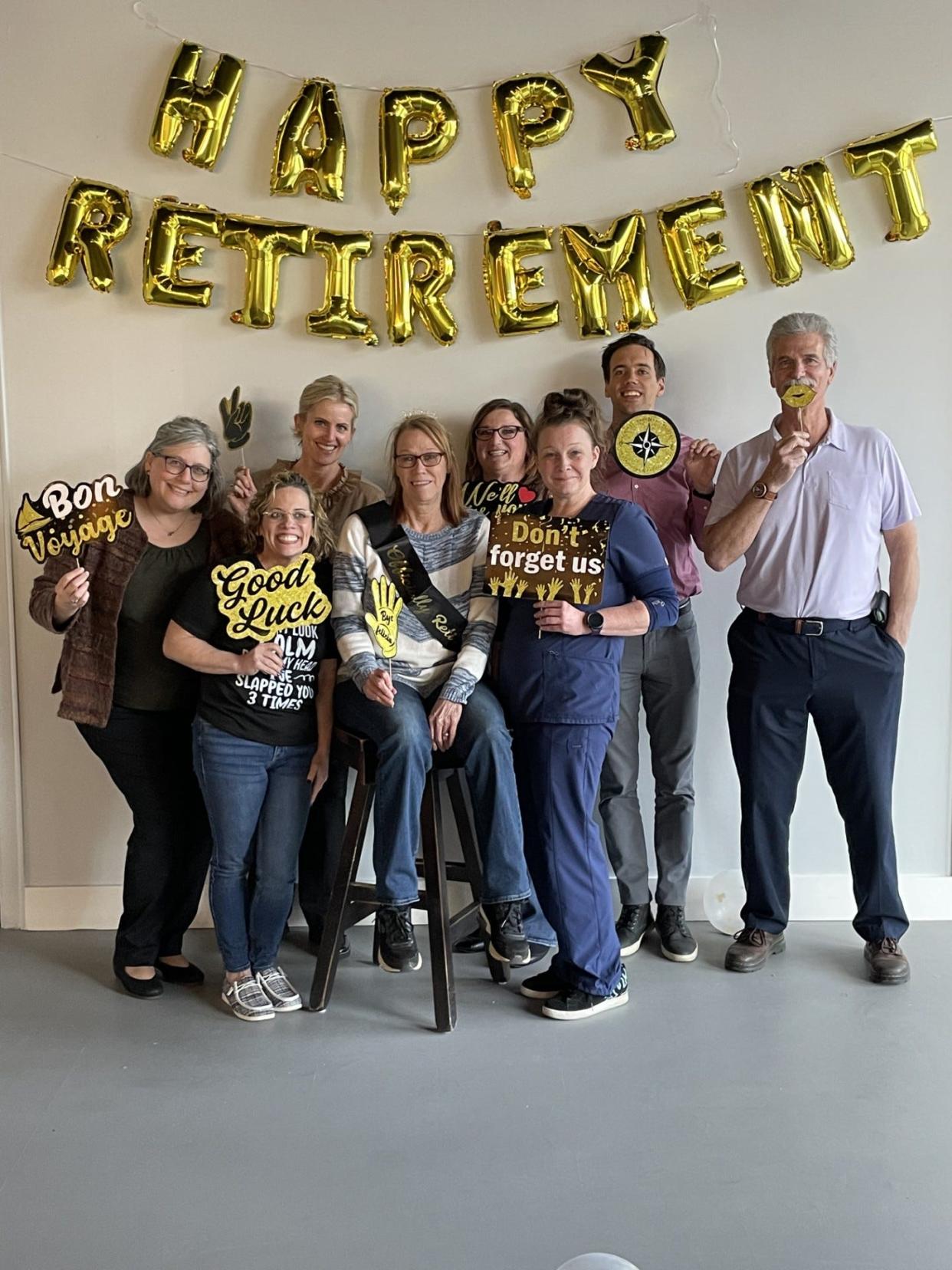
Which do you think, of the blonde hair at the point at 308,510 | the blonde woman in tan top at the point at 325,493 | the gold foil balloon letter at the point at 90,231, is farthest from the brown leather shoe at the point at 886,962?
the gold foil balloon letter at the point at 90,231

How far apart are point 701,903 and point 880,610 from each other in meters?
1.09

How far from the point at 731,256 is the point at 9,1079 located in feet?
9.54

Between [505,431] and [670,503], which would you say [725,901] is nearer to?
[670,503]

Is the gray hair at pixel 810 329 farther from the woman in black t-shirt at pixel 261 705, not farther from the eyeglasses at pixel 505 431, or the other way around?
the woman in black t-shirt at pixel 261 705

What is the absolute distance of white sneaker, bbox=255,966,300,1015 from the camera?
9.30ft

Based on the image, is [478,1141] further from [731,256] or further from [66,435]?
[731,256]

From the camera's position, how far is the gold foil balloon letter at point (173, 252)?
3.24 metres

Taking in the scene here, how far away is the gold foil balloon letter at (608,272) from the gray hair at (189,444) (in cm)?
116

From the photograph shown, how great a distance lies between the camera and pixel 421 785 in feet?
8.79

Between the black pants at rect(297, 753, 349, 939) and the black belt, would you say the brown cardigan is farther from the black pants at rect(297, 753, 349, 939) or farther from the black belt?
the black belt

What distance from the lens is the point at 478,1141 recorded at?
2248 millimetres

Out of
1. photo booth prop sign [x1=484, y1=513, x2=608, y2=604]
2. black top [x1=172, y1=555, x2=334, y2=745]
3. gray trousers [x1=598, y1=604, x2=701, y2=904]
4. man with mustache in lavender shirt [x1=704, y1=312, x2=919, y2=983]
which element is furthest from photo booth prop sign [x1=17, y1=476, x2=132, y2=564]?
man with mustache in lavender shirt [x1=704, y1=312, x2=919, y2=983]

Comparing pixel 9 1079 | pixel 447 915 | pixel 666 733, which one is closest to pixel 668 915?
pixel 666 733

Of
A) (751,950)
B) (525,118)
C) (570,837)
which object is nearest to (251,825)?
(570,837)
